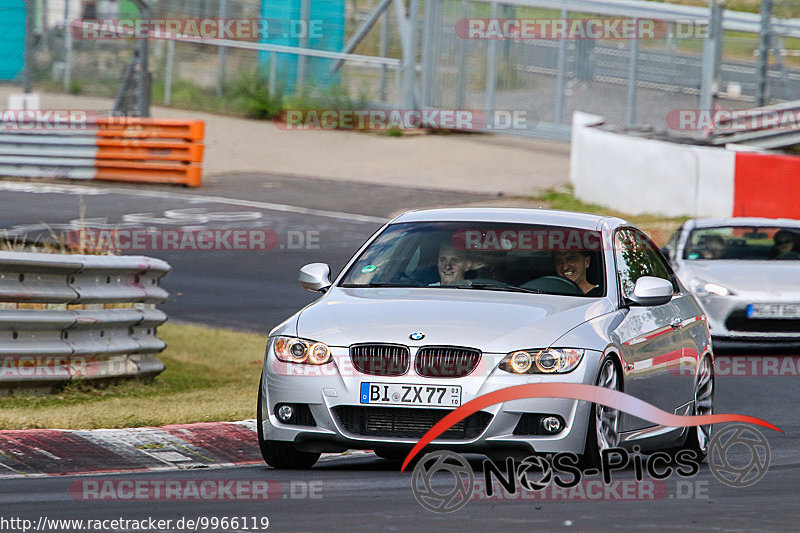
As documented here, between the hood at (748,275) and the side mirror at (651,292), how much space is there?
238 inches

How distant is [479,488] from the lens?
6746 mm

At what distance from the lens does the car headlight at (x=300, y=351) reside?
23.9ft

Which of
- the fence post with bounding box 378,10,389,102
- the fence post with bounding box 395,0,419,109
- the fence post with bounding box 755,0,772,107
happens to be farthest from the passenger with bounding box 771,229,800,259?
the fence post with bounding box 378,10,389,102

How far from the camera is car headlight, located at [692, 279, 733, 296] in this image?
13.9 m

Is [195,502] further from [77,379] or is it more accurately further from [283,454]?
[77,379]

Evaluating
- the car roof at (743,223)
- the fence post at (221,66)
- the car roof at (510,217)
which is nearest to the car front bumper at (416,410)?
the car roof at (510,217)

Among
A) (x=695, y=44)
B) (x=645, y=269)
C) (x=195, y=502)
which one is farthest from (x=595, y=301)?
(x=695, y=44)

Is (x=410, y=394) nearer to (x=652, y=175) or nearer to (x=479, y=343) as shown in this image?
(x=479, y=343)

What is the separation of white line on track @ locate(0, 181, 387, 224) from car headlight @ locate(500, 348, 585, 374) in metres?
17.0

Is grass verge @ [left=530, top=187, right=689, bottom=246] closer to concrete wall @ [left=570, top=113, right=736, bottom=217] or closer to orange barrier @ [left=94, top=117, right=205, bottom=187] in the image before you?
concrete wall @ [left=570, top=113, right=736, bottom=217]

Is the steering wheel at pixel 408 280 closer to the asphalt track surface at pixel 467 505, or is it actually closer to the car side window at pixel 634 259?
the asphalt track surface at pixel 467 505

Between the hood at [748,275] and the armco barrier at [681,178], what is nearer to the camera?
the hood at [748,275]

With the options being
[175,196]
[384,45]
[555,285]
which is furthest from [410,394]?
[384,45]

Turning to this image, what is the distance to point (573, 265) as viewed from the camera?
27.0 ft
